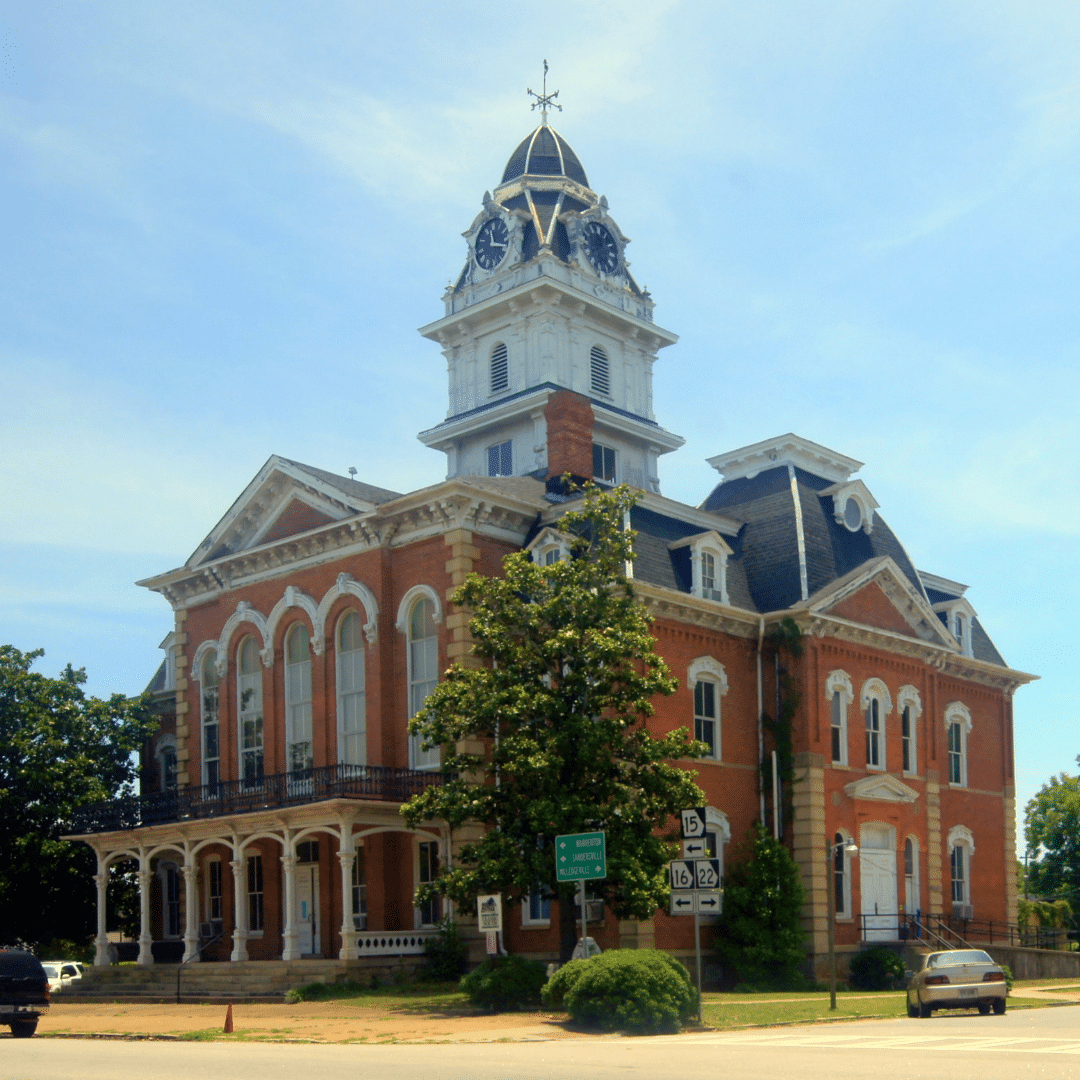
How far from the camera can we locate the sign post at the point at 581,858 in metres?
23.6

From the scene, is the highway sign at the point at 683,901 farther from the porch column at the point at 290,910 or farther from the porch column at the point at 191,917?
the porch column at the point at 191,917

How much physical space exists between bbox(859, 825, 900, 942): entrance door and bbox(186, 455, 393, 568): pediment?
15.8 meters

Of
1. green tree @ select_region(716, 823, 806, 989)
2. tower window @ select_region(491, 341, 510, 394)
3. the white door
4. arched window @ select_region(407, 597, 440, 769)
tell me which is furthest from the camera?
tower window @ select_region(491, 341, 510, 394)

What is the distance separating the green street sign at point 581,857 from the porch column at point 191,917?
48.1 ft

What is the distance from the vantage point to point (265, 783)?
1371 inches

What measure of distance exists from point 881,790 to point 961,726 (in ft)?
22.2

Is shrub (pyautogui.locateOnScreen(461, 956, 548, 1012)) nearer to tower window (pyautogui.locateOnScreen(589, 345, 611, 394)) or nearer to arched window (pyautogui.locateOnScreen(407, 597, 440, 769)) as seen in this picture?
arched window (pyautogui.locateOnScreen(407, 597, 440, 769))

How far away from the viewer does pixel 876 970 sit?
117 feet

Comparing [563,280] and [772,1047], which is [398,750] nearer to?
[772,1047]

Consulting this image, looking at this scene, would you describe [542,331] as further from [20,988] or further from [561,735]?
[20,988]

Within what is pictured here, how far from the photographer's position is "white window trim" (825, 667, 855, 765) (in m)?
38.2

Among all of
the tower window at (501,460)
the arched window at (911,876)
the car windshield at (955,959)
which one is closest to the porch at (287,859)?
the car windshield at (955,959)

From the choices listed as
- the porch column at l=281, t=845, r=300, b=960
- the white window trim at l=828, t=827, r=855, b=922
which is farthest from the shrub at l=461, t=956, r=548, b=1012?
the white window trim at l=828, t=827, r=855, b=922

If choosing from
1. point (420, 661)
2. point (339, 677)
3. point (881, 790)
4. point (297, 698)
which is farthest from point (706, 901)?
point (297, 698)
